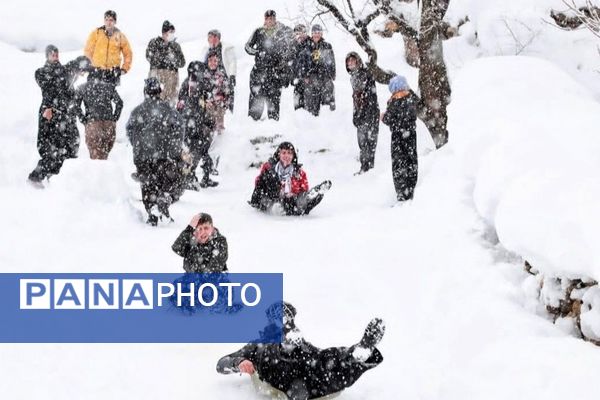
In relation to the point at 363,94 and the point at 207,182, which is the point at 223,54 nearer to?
the point at 207,182

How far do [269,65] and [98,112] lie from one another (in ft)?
10.4

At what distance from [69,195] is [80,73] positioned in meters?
2.27

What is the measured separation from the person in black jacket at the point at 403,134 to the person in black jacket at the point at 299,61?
3272 millimetres

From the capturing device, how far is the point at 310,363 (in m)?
4.75

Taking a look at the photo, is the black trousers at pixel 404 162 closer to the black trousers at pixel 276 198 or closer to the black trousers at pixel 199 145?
the black trousers at pixel 276 198

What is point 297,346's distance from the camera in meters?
4.78

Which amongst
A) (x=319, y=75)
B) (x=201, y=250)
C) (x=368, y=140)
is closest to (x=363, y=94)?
(x=368, y=140)

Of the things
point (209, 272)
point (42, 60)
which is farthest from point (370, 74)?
point (42, 60)

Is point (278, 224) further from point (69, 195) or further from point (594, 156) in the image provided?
point (594, 156)

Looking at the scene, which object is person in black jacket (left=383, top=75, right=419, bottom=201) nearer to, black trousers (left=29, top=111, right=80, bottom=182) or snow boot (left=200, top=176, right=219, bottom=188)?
snow boot (left=200, top=176, right=219, bottom=188)

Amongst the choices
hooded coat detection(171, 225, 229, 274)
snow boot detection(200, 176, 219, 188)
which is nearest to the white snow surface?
snow boot detection(200, 176, 219, 188)

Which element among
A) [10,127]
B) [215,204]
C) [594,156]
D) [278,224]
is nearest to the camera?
[594,156]

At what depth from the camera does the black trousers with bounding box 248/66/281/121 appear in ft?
42.9

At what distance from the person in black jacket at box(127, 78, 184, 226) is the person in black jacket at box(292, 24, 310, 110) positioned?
3.93 m
